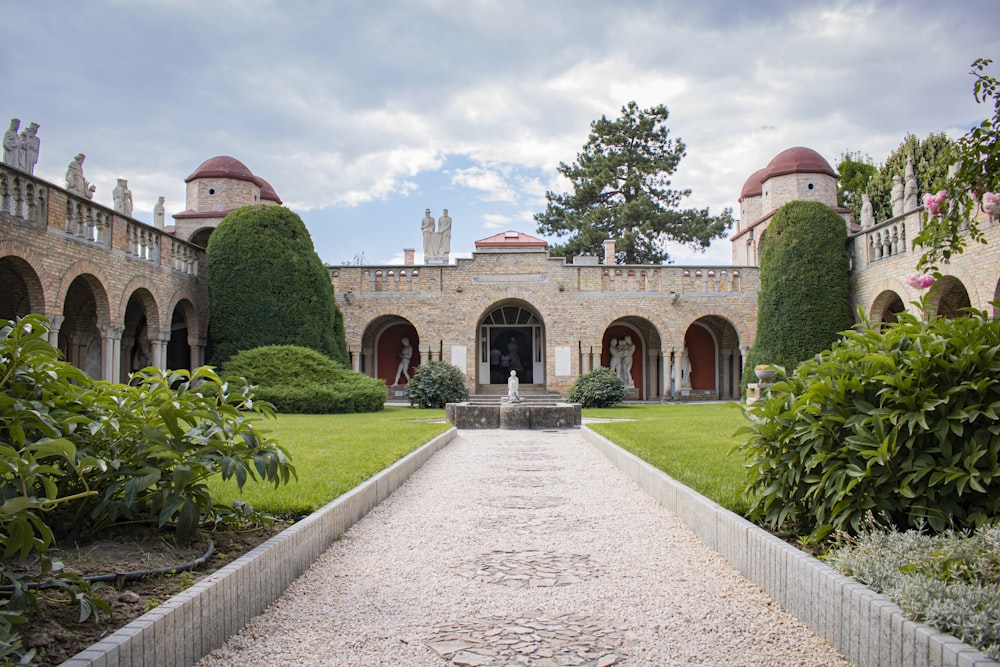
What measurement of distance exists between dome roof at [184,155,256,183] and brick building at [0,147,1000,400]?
0.06 metres

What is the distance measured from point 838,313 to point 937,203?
20755 millimetres

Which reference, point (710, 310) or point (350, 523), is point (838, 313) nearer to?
point (710, 310)

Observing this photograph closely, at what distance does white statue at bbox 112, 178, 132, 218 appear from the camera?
2030 cm

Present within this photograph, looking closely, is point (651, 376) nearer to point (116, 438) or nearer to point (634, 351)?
point (634, 351)

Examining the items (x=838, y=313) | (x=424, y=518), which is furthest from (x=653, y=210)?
(x=424, y=518)

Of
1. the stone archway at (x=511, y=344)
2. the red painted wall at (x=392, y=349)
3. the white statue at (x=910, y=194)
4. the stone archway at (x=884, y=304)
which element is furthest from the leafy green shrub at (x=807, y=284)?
the red painted wall at (x=392, y=349)

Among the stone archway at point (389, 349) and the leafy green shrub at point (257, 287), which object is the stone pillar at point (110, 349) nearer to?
the leafy green shrub at point (257, 287)

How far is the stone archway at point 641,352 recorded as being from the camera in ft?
97.6

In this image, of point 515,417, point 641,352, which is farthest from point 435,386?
point 641,352

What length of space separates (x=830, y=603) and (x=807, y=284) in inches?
872

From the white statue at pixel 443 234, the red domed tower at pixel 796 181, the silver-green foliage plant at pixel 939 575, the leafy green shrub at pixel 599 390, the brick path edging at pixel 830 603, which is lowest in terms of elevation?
the brick path edging at pixel 830 603

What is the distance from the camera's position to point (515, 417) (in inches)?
664

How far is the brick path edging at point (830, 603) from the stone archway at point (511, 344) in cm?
2306

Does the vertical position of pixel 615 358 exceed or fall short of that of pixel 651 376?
it exceeds it
